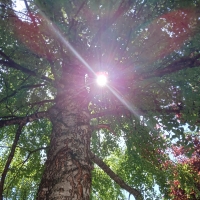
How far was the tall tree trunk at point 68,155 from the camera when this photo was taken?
2057 mm

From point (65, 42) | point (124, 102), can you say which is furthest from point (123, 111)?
point (65, 42)

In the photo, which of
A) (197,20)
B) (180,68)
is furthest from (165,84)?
(197,20)

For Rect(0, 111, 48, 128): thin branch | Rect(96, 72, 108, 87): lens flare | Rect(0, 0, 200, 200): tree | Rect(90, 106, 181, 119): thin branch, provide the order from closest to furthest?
Rect(0, 0, 200, 200): tree
Rect(0, 111, 48, 128): thin branch
Rect(90, 106, 181, 119): thin branch
Rect(96, 72, 108, 87): lens flare

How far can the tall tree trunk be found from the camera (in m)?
2.06

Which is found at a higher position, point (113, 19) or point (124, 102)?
point (113, 19)

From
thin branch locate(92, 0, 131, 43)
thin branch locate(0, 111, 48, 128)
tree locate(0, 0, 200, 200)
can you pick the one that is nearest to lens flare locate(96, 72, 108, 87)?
tree locate(0, 0, 200, 200)

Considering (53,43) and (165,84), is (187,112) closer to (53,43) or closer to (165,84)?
(165,84)

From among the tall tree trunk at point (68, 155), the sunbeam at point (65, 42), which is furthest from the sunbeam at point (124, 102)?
the tall tree trunk at point (68, 155)

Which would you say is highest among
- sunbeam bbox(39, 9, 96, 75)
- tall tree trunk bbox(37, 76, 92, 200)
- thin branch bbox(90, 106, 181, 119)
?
sunbeam bbox(39, 9, 96, 75)

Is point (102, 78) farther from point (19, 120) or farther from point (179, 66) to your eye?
point (19, 120)

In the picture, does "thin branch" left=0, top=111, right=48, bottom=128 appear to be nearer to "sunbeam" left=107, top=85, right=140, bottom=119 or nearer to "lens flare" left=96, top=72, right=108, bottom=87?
"lens flare" left=96, top=72, right=108, bottom=87

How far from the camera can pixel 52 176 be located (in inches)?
85.8

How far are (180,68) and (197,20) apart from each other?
79 cm

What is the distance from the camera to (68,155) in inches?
93.7
